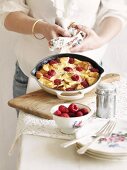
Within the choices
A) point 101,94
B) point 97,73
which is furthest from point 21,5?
point 101,94

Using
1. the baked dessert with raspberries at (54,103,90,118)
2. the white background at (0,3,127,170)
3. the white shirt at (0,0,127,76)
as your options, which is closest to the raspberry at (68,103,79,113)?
the baked dessert with raspberries at (54,103,90,118)

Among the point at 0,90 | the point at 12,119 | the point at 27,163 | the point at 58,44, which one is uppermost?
the point at 58,44

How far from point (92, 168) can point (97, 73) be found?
18.0 inches

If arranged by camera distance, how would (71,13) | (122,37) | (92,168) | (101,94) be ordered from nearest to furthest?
(92,168) < (101,94) < (71,13) < (122,37)

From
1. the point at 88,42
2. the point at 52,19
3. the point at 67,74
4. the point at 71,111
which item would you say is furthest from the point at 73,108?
the point at 52,19

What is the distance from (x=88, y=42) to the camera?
131cm

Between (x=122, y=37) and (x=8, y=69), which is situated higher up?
(x=122, y=37)

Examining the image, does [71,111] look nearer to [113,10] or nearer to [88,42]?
[88,42]

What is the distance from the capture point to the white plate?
854 millimetres

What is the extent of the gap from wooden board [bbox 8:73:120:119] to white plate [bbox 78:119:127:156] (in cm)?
18

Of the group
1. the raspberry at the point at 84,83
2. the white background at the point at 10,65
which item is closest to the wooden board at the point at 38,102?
the raspberry at the point at 84,83

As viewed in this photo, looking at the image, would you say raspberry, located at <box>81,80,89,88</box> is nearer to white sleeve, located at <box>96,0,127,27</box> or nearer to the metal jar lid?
the metal jar lid

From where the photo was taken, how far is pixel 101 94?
106 cm

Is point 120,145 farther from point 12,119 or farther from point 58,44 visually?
point 12,119
